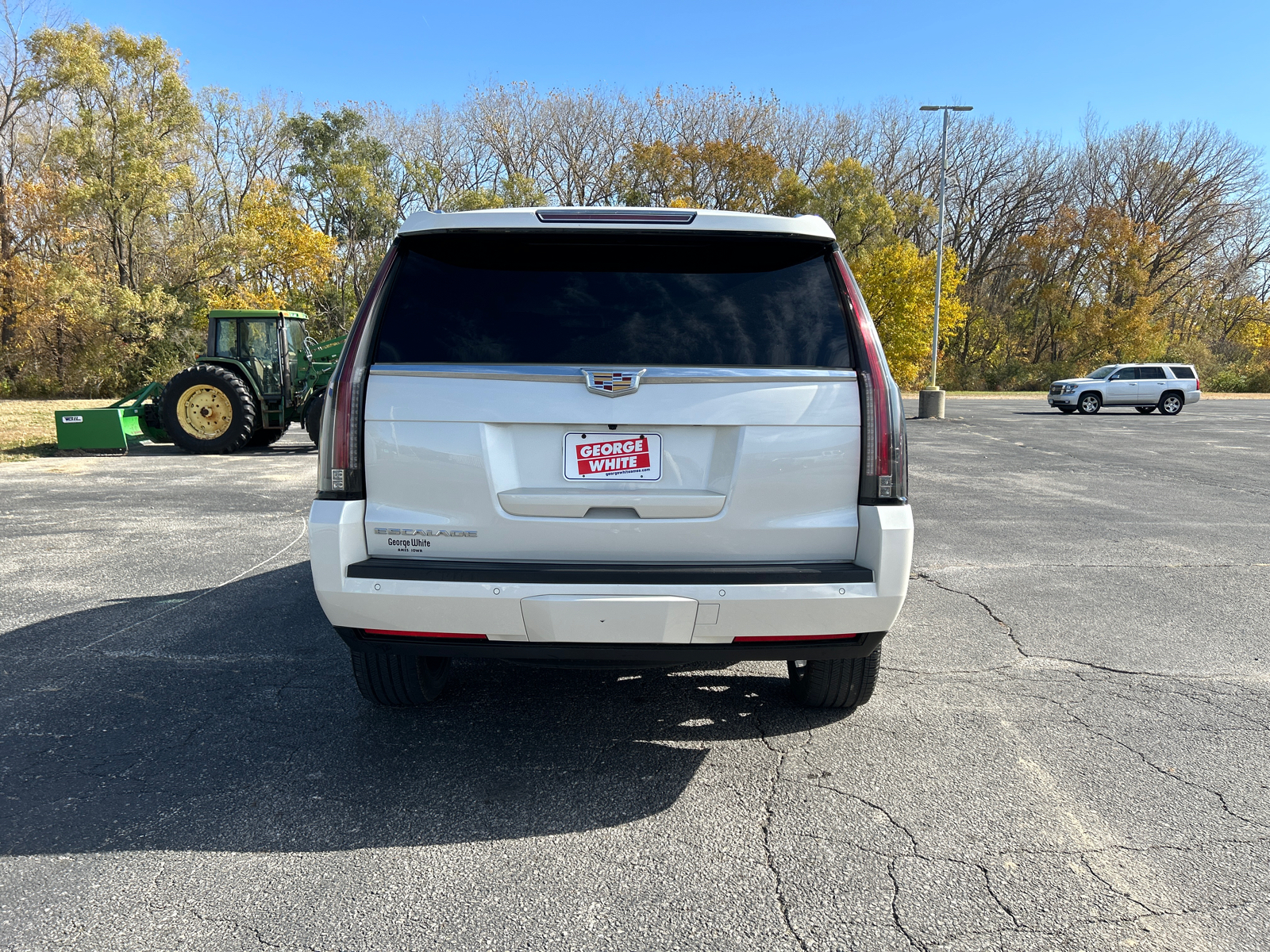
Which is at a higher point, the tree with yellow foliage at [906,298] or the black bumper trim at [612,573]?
the tree with yellow foliage at [906,298]

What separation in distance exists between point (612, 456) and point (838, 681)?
59.1 inches

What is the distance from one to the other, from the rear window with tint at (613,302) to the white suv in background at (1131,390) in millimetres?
30863

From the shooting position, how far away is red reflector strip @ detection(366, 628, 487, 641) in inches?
117

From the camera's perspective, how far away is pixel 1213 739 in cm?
361

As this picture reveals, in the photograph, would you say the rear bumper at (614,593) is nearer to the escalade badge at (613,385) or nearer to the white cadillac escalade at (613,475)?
the white cadillac escalade at (613,475)

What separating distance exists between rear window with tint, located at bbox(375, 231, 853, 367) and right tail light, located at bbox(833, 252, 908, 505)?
0.11 metres

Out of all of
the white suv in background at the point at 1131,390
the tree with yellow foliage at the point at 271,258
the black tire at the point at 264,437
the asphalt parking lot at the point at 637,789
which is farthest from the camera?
the tree with yellow foliage at the point at 271,258

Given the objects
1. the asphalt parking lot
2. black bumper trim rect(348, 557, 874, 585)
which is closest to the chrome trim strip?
black bumper trim rect(348, 557, 874, 585)

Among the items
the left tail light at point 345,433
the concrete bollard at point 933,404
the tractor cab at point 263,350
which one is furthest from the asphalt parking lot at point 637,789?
the concrete bollard at point 933,404

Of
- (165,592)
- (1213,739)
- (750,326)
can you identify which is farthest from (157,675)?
(1213,739)

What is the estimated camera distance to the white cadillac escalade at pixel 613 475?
2.90 metres

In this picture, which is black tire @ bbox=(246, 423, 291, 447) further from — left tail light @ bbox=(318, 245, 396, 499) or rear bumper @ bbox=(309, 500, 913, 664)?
rear bumper @ bbox=(309, 500, 913, 664)

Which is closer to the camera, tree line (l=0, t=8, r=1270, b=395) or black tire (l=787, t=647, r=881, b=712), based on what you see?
black tire (l=787, t=647, r=881, b=712)

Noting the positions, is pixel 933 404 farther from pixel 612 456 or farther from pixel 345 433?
pixel 345 433
